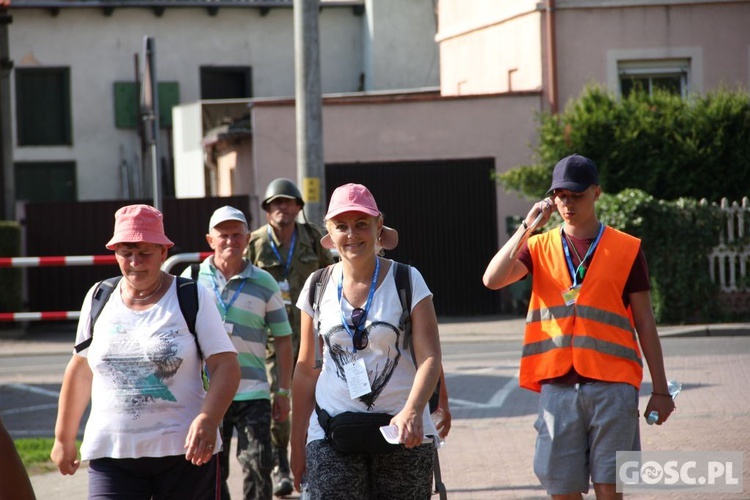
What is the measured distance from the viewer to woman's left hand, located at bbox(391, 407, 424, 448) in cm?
468

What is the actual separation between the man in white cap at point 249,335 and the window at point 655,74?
1771cm

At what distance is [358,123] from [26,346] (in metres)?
7.43

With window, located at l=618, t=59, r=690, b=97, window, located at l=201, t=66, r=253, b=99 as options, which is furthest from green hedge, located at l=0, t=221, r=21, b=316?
window, located at l=201, t=66, r=253, b=99

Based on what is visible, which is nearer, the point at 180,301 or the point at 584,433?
the point at 180,301

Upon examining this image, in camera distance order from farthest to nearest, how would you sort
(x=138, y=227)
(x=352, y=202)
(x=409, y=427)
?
(x=138, y=227) < (x=352, y=202) < (x=409, y=427)

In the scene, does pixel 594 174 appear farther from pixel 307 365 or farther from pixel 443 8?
pixel 443 8

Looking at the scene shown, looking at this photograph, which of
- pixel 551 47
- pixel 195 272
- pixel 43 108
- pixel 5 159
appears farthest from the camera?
pixel 43 108

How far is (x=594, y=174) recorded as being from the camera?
5891mm

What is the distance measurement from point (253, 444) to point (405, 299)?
2418 millimetres

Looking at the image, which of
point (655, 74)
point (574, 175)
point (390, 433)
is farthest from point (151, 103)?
point (655, 74)

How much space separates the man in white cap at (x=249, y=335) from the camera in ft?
23.4

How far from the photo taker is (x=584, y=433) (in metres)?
5.66

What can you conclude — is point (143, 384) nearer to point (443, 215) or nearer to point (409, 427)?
point (409, 427)

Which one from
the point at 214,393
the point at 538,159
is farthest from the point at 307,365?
the point at 538,159
